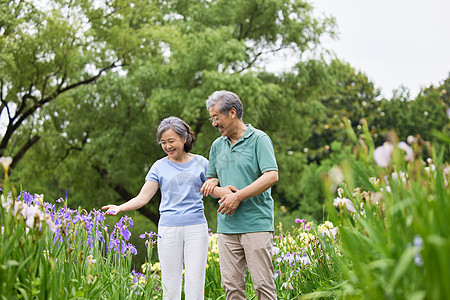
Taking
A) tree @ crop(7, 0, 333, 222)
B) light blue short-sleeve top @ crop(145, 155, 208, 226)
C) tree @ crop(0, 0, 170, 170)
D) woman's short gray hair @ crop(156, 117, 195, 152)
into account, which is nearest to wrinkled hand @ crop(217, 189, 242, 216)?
light blue short-sleeve top @ crop(145, 155, 208, 226)

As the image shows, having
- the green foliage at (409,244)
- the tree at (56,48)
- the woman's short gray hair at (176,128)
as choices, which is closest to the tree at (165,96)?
the tree at (56,48)

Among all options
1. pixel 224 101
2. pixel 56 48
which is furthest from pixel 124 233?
pixel 56 48

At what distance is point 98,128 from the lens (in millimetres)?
15875

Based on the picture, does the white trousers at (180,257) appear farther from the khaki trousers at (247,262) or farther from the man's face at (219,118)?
the man's face at (219,118)

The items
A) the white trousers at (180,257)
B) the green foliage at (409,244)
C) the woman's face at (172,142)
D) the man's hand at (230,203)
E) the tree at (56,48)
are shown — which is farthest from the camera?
the tree at (56,48)

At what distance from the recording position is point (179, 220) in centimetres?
350

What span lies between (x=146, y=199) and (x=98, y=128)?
12719mm

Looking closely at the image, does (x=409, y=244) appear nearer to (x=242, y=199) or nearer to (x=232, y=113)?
(x=242, y=199)

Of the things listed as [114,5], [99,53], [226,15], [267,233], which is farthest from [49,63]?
[267,233]

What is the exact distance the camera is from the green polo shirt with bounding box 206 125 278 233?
3172 millimetres

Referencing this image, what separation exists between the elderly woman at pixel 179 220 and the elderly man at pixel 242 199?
9.8 inches

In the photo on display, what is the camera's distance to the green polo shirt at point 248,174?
3.17 m

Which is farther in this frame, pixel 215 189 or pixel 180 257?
pixel 180 257

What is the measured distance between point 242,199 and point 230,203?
3.3 inches
